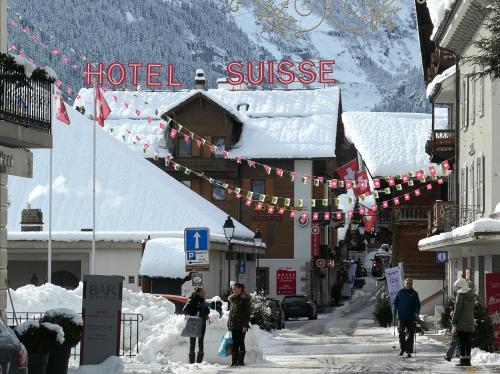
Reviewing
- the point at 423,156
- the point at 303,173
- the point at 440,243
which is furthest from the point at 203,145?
the point at 440,243

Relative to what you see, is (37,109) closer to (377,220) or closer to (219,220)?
(219,220)

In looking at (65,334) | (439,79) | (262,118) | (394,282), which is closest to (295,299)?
(262,118)

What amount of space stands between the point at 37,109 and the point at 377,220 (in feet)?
148

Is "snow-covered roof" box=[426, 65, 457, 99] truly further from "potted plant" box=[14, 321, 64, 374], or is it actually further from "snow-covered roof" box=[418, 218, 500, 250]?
"potted plant" box=[14, 321, 64, 374]

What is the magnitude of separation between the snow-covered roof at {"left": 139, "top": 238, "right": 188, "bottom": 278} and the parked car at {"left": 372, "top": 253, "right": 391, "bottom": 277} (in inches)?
2889

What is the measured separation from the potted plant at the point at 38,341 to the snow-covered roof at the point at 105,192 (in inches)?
1511

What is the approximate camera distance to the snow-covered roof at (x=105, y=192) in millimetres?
58844

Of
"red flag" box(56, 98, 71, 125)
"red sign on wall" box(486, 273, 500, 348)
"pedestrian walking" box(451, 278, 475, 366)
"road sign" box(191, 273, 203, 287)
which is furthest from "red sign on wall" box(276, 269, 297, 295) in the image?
"pedestrian walking" box(451, 278, 475, 366)

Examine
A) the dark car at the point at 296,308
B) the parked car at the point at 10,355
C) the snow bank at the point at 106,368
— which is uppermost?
the parked car at the point at 10,355

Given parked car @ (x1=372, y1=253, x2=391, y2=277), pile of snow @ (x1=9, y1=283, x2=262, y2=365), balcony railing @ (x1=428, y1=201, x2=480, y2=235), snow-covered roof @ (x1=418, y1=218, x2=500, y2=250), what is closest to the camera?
pile of snow @ (x1=9, y1=283, x2=262, y2=365)

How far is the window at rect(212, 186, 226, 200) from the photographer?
81469mm

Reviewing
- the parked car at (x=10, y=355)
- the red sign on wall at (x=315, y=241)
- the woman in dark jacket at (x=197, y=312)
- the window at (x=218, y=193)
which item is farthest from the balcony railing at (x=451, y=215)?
the window at (x=218, y=193)

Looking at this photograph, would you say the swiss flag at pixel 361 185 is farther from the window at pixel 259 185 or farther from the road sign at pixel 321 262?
the window at pixel 259 185

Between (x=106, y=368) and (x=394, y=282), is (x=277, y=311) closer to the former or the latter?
(x=394, y=282)
